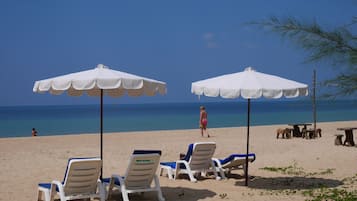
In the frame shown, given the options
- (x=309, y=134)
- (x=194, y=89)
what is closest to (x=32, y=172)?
(x=194, y=89)

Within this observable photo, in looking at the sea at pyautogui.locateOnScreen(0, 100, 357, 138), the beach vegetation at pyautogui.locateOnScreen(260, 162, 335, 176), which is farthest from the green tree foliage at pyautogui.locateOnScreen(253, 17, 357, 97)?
the beach vegetation at pyautogui.locateOnScreen(260, 162, 335, 176)

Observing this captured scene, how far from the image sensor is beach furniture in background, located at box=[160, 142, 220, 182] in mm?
9648

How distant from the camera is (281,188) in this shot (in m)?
8.94

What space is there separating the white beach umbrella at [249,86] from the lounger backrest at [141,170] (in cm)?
150

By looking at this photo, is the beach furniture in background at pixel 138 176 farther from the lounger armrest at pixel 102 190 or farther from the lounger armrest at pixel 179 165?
the lounger armrest at pixel 179 165

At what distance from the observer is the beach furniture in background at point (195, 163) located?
9648 mm

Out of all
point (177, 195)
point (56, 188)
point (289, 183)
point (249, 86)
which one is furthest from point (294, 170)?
point (56, 188)

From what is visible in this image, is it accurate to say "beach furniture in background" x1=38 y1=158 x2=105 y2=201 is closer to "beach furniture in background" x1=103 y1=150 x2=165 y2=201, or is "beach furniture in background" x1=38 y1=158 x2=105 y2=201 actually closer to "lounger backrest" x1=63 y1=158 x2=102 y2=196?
"lounger backrest" x1=63 y1=158 x2=102 y2=196

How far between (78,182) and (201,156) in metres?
3.16

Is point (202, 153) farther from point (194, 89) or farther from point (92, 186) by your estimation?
point (92, 186)

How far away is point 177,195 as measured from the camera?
325 inches

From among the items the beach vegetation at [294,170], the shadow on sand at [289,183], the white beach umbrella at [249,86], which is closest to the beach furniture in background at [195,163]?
the shadow on sand at [289,183]

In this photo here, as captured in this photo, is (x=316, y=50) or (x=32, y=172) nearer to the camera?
(x=316, y=50)

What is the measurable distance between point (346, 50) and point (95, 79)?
3680 mm
